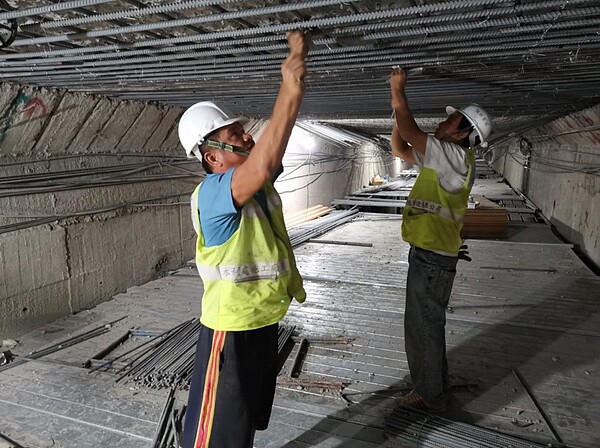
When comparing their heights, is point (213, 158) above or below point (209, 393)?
above

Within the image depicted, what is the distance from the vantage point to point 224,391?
1391mm

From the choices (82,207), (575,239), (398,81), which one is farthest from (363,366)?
(575,239)

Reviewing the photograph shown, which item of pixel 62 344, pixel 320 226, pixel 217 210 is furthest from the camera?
pixel 320 226

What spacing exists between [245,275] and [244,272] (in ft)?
0.04

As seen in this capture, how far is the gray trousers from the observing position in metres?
2.01

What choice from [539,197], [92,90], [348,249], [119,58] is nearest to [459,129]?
[119,58]

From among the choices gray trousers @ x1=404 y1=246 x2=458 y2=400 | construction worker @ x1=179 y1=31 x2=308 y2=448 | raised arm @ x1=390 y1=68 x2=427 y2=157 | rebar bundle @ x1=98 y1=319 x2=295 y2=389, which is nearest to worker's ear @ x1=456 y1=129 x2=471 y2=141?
raised arm @ x1=390 y1=68 x2=427 y2=157

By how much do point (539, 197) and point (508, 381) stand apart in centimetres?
705

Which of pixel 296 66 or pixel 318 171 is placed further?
pixel 318 171

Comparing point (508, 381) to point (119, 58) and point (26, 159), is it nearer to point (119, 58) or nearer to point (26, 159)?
point (119, 58)

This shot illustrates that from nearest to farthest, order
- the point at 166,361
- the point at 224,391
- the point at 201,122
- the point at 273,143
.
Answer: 1. the point at 273,143
2. the point at 224,391
3. the point at 201,122
4. the point at 166,361

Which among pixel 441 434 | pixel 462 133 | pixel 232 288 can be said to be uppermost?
pixel 462 133

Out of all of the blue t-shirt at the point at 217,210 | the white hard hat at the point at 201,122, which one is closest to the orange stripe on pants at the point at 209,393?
the blue t-shirt at the point at 217,210

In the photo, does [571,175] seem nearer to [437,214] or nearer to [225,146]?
[437,214]
